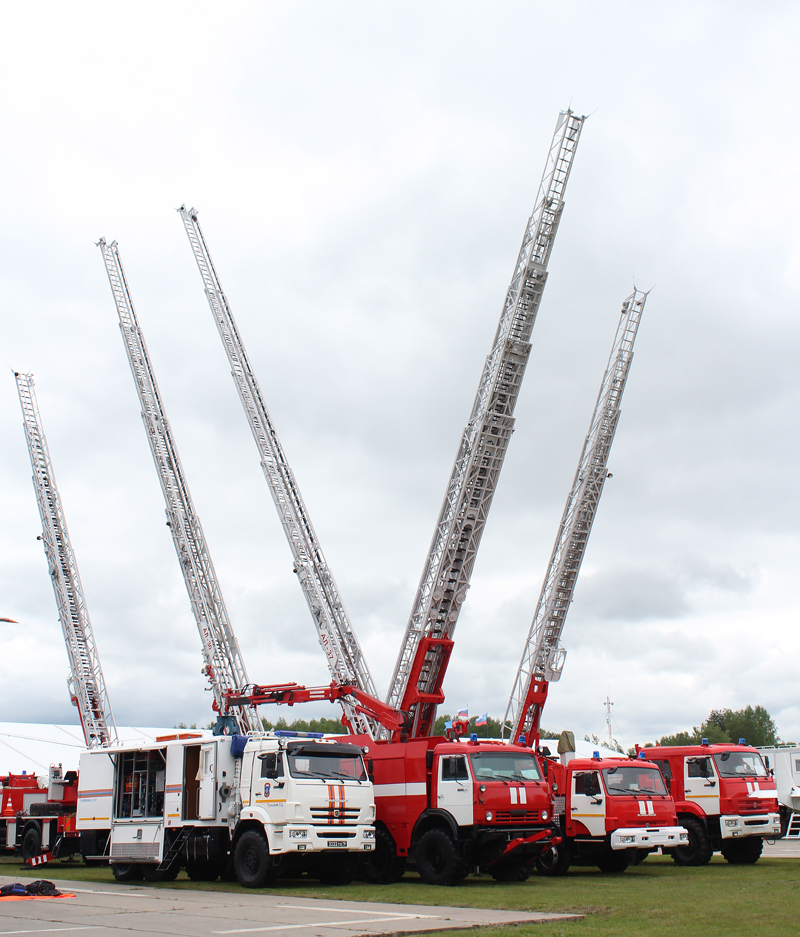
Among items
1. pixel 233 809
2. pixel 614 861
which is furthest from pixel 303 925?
pixel 614 861

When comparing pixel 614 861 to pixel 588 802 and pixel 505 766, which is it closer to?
pixel 588 802

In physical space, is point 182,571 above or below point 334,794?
above

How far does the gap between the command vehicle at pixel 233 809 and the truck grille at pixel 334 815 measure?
2 centimetres

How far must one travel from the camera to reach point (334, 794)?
Answer: 16.9 m

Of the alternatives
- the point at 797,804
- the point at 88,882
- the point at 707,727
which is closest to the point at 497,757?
the point at 88,882

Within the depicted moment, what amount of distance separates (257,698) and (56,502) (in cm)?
2033

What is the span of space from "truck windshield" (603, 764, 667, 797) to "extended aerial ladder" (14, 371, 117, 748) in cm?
2497

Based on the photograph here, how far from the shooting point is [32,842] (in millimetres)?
25938

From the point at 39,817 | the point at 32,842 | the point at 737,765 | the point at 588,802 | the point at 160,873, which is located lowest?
the point at 32,842

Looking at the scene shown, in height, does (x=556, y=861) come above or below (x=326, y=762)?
below

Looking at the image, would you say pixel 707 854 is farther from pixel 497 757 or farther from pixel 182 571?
pixel 182 571

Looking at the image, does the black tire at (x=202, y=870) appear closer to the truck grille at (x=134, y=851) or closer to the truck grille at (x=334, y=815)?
the truck grille at (x=134, y=851)

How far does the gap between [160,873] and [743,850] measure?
1354 centimetres

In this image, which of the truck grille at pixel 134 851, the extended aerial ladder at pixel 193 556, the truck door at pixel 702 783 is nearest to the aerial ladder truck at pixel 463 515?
the truck grille at pixel 134 851
